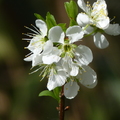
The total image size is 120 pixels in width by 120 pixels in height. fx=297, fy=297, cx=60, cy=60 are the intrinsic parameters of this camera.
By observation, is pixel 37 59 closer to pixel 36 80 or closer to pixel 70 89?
pixel 70 89

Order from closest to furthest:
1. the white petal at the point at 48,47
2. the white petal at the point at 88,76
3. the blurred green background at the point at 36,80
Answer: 1. the white petal at the point at 48,47
2. the white petal at the point at 88,76
3. the blurred green background at the point at 36,80

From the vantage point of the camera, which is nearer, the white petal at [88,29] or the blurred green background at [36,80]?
the white petal at [88,29]

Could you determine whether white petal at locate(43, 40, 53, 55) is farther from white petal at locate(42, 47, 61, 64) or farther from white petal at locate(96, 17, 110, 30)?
white petal at locate(96, 17, 110, 30)

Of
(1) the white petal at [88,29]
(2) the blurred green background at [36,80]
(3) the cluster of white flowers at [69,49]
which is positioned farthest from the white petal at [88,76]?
Answer: (2) the blurred green background at [36,80]

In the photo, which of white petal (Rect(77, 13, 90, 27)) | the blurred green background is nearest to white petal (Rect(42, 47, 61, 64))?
white petal (Rect(77, 13, 90, 27))

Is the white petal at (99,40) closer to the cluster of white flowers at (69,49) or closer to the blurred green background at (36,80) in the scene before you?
the cluster of white flowers at (69,49)

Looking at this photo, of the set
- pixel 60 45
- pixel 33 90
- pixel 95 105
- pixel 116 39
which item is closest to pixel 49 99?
pixel 33 90
